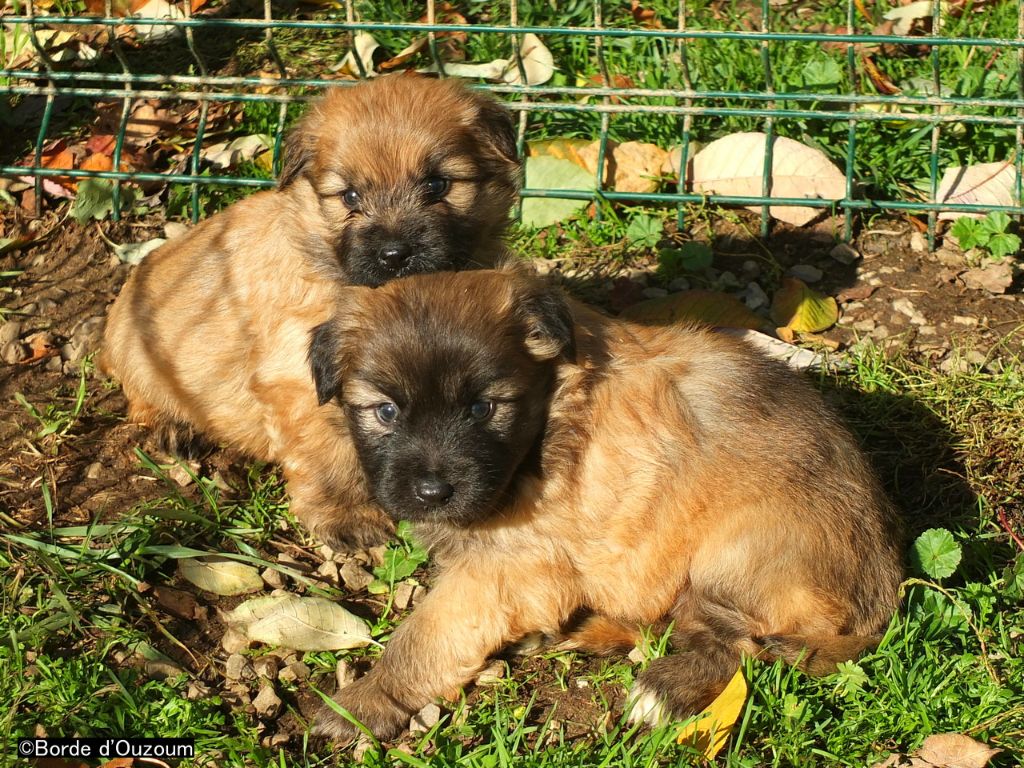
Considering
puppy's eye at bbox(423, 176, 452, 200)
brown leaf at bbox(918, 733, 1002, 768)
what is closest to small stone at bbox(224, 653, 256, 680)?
puppy's eye at bbox(423, 176, 452, 200)

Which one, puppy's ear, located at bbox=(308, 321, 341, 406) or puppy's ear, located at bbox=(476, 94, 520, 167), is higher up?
puppy's ear, located at bbox=(476, 94, 520, 167)

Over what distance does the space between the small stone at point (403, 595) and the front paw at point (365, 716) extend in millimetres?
451

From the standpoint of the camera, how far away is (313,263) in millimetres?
3830

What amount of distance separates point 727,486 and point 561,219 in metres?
2.29

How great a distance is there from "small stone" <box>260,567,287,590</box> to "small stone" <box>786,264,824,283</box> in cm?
254

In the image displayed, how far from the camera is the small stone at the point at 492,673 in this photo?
3225 millimetres

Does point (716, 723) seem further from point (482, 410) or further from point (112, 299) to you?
point (112, 299)

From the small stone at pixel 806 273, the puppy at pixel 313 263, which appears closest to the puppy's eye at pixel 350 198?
the puppy at pixel 313 263

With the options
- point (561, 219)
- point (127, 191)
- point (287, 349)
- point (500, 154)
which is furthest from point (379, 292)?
point (127, 191)

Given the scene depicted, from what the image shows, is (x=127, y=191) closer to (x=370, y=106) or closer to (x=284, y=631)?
(x=370, y=106)

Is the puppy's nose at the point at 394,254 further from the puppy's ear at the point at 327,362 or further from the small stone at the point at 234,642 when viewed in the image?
the small stone at the point at 234,642

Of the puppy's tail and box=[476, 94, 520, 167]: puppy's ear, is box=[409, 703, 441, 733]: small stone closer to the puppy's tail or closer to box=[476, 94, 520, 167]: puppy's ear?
the puppy's tail

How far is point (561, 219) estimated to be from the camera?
509 cm

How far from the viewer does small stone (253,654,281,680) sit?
3244 mm
